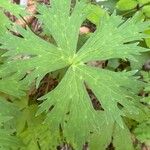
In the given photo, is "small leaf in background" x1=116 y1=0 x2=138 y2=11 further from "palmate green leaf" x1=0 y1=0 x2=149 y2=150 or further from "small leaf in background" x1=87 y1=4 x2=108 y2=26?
"palmate green leaf" x1=0 y1=0 x2=149 y2=150

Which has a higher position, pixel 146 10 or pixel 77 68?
pixel 146 10

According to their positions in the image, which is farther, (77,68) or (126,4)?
(126,4)

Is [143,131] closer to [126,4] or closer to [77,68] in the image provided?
[77,68]

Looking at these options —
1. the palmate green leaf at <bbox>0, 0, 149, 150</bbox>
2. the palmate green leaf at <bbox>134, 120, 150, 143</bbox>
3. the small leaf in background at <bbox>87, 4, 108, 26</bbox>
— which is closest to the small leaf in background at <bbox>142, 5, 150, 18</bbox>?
the small leaf in background at <bbox>87, 4, 108, 26</bbox>

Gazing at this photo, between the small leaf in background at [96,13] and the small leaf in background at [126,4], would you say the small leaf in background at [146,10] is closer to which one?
the small leaf in background at [126,4]

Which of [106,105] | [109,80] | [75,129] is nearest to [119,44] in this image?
[109,80]

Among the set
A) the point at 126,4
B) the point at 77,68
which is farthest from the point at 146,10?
the point at 77,68

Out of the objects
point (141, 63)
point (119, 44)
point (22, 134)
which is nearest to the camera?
point (119, 44)

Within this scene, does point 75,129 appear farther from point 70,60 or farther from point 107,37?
point 107,37

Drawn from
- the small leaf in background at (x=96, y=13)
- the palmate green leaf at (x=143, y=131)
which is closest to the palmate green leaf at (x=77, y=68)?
the palmate green leaf at (x=143, y=131)
